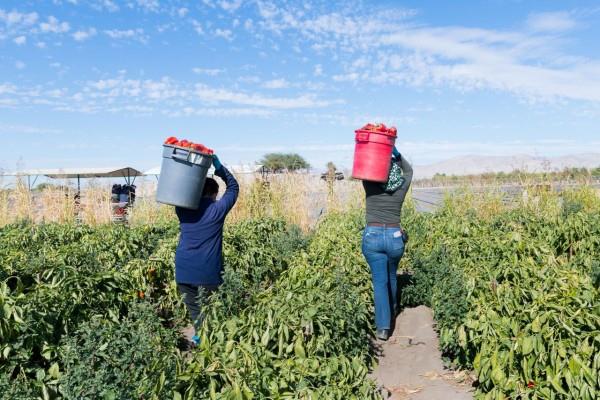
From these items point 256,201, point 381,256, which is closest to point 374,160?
point 381,256

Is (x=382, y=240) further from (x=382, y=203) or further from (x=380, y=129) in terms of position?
(x=380, y=129)

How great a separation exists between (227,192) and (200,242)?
47 centimetres

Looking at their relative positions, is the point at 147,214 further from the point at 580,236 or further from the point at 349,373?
the point at 349,373

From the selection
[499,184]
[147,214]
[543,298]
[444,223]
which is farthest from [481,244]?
[147,214]

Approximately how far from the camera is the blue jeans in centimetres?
452

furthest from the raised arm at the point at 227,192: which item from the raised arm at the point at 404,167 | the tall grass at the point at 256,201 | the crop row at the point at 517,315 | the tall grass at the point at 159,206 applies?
the tall grass at the point at 159,206

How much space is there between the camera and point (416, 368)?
13.8 ft

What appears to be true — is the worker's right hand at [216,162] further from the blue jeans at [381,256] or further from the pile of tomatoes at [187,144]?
the blue jeans at [381,256]

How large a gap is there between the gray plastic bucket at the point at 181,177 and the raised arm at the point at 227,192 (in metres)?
0.23

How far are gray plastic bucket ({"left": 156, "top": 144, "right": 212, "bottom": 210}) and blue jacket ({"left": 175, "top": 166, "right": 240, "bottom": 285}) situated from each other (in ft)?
0.48

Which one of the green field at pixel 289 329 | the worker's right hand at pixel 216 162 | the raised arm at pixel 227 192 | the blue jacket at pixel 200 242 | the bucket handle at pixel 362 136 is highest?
the bucket handle at pixel 362 136

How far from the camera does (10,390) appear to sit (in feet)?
8.18

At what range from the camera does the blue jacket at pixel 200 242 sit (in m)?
4.12

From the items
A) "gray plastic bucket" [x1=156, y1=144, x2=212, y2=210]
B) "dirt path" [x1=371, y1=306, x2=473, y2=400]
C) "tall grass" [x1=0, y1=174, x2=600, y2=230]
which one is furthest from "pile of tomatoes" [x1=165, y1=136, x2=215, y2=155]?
"tall grass" [x1=0, y1=174, x2=600, y2=230]
